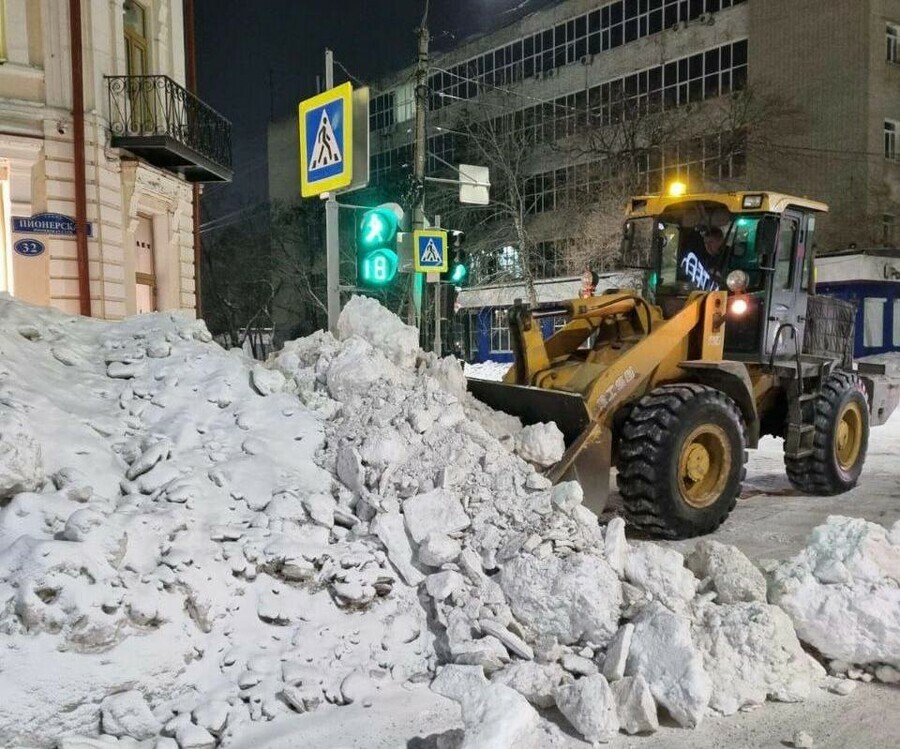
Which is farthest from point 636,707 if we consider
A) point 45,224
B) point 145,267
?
point 145,267

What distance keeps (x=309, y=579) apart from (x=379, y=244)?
18.5 ft

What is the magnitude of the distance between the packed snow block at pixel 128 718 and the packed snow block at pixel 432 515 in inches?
63.0

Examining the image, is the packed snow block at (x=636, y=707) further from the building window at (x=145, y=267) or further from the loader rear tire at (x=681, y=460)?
the building window at (x=145, y=267)

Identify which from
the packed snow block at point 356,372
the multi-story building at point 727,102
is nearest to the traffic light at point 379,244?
the packed snow block at point 356,372

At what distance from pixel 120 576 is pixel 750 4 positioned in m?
30.0

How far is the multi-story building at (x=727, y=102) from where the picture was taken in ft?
84.6

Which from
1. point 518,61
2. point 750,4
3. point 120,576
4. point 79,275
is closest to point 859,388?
point 120,576

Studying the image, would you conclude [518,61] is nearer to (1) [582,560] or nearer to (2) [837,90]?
(2) [837,90]

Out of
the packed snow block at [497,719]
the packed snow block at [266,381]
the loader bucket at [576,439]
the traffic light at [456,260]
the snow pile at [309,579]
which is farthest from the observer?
the traffic light at [456,260]

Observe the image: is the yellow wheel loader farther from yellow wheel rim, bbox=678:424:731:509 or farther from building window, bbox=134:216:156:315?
building window, bbox=134:216:156:315

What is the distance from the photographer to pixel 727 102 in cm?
2755

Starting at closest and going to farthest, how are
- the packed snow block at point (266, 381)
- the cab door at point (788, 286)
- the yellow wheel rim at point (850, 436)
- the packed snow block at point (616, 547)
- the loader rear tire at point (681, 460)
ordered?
the packed snow block at point (616, 547) → the packed snow block at point (266, 381) → the loader rear tire at point (681, 460) → the cab door at point (788, 286) → the yellow wheel rim at point (850, 436)

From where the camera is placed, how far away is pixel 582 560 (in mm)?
4125

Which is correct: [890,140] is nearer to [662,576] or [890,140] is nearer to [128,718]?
[662,576]
